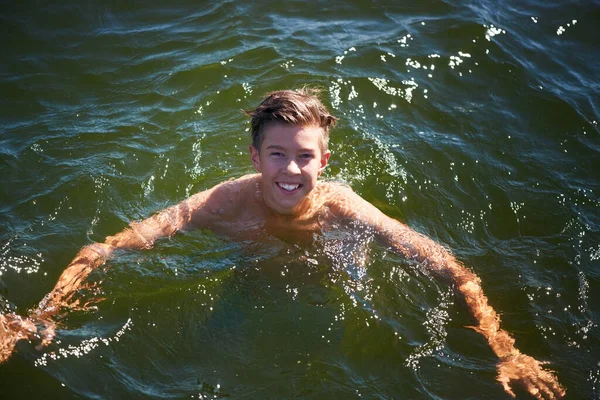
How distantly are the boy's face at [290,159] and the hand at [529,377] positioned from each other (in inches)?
78.3

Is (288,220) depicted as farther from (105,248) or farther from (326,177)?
(105,248)

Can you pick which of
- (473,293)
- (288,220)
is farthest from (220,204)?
(473,293)

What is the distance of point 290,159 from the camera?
504cm

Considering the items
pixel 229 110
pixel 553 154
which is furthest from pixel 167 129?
pixel 553 154

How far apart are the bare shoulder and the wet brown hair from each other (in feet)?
1.79

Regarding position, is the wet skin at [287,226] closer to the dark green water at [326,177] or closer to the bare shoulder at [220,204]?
the bare shoulder at [220,204]

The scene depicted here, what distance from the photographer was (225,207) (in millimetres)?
5645

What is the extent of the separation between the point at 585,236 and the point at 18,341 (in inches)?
194

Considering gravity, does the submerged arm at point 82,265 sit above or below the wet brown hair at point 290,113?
below

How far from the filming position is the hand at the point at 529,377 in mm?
4387

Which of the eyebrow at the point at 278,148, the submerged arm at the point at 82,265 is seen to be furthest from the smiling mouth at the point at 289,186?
the submerged arm at the point at 82,265

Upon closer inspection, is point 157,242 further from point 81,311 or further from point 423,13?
point 423,13

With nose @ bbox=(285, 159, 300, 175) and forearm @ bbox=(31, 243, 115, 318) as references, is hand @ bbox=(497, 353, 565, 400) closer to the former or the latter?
nose @ bbox=(285, 159, 300, 175)

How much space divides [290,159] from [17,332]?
2.35 meters
